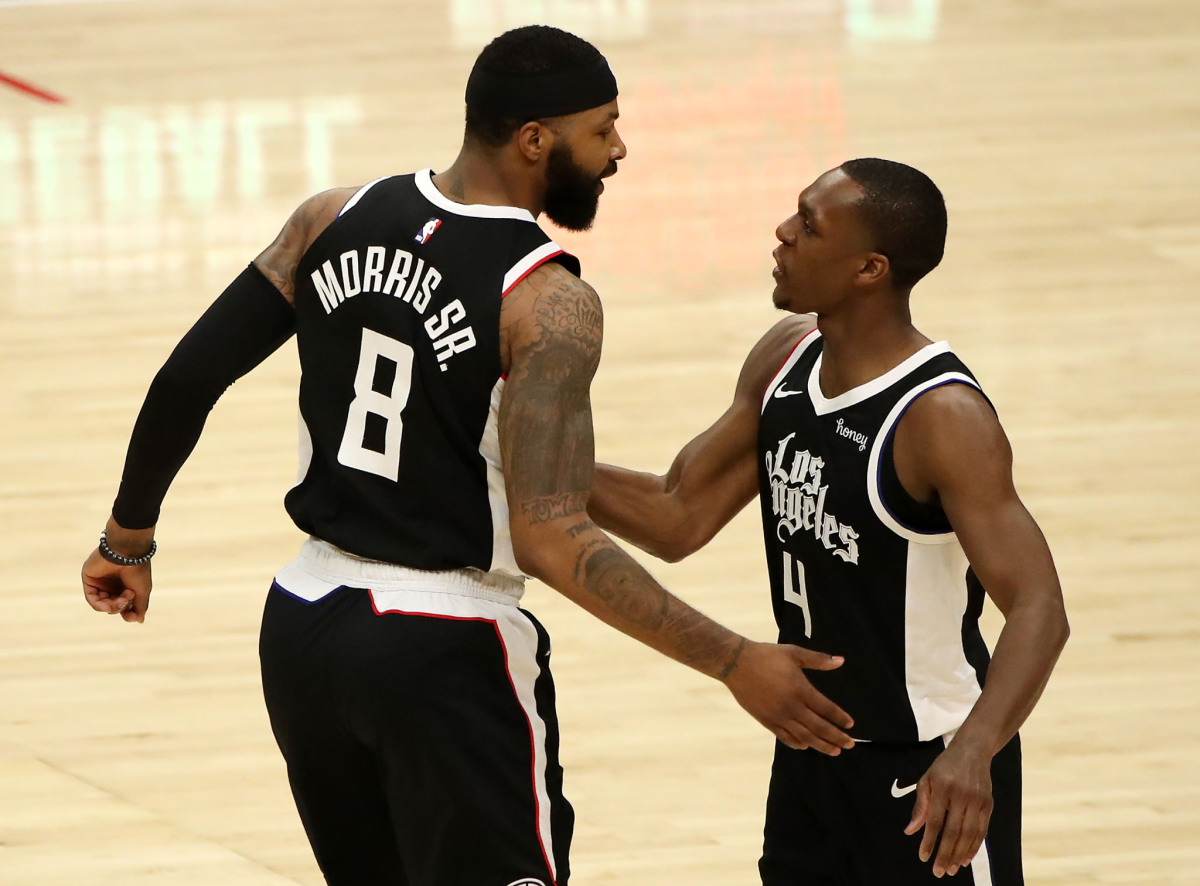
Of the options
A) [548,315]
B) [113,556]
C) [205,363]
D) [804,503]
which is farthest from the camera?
[113,556]

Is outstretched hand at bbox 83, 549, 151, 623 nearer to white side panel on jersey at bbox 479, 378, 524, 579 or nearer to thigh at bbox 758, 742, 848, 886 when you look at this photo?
white side panel on jersey at bbox 479, 378, 524, 579

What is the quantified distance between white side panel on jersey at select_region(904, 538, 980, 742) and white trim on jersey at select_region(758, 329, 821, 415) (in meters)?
0.39

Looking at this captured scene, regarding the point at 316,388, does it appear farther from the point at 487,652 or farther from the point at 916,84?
the point at 916,84

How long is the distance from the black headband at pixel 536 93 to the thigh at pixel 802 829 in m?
1.05

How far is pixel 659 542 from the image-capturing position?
3.26 meters

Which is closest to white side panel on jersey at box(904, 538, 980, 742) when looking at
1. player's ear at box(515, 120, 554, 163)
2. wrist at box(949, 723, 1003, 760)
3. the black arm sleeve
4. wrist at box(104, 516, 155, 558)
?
wrist at box(949, 723, 1003, 760)

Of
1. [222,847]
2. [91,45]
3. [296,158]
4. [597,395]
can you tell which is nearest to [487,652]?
[222,847]

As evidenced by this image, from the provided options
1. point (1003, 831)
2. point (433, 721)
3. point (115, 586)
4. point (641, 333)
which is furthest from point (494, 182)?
point (641, 333)

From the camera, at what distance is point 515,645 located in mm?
2818

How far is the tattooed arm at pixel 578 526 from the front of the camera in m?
2.65

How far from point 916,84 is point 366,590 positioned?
833 cm

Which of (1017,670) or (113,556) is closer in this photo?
(1017,670)

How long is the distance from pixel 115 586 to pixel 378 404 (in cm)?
80

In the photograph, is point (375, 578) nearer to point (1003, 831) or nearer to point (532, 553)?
point (532, 553)
